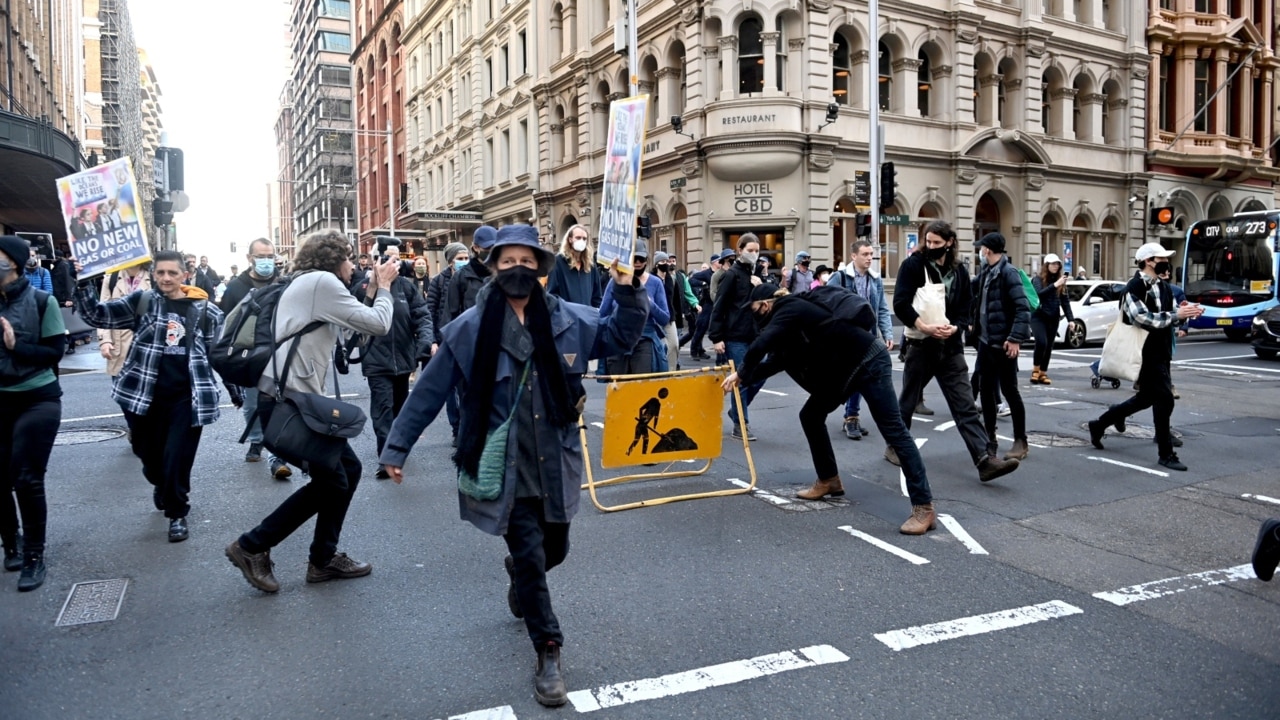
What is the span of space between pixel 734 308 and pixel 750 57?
19212 millimetres

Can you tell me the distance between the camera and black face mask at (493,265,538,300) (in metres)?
3.81

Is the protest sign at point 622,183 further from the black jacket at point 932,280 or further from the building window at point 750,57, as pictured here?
the building window at point 750,57

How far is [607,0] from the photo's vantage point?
112 ft

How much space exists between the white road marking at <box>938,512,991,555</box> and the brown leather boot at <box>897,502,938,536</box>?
0.50 feet

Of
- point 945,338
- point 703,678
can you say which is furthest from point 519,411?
point 945,338

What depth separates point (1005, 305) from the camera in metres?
8.17

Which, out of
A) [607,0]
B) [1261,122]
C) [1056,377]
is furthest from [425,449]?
[1261,122]

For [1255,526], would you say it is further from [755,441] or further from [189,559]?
[189,559]

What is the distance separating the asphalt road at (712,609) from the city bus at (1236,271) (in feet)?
55.7

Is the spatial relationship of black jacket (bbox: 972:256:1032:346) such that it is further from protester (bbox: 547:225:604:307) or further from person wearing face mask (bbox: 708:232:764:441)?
protester (bbox: 547:225:604:307)

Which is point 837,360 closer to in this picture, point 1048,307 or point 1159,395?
point 1159,395

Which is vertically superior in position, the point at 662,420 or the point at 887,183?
the point at 887,183

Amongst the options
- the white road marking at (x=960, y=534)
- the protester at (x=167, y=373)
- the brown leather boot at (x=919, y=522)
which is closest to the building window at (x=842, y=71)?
the white road marking at (x=960, y=534)

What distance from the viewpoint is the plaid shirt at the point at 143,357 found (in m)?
5.92
